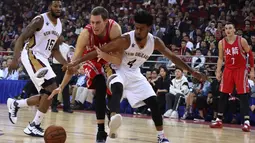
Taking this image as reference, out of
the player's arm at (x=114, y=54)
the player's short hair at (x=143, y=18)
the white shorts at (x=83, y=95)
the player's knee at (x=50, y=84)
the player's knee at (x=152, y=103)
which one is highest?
the player's short hair at (x=143, y=18)

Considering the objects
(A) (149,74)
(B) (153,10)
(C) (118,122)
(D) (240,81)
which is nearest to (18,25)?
(B) (153,10)

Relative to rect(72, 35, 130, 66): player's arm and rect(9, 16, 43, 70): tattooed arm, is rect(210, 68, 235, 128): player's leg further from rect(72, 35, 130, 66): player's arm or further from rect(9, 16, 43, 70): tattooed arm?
rect(72, 35, 130, 66): player's arm

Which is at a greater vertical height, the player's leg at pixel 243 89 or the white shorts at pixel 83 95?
the player's leg at pixel 243 89

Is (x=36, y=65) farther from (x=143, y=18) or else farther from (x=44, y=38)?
(x=143, y=18)

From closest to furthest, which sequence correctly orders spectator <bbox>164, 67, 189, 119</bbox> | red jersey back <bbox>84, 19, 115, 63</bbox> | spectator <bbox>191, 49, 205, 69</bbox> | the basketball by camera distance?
the basketball → red jersey back <bbox>84, 19, 115, 63</bbox> → spectator <bbox>164, 67, 189, 119</bbox> → spectator <bbox>191, 49, 205, 69</bbox>

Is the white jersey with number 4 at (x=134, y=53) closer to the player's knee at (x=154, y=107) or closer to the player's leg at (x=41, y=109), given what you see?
the player's knee at (x=154, y=107)

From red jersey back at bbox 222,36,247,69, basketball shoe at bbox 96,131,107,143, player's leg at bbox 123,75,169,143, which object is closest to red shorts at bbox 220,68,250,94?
red jersey back at bbox 222,36,247,69

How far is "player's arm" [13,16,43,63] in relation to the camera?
6625 mm

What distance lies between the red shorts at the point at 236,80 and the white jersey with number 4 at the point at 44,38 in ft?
13.4

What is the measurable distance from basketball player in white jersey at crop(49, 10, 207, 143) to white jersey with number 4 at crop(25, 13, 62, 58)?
156 cm

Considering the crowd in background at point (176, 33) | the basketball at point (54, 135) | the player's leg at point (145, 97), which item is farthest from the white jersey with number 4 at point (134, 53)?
the crowd in background at point (176, 33)

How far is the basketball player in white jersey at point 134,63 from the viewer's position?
5492 millimetres

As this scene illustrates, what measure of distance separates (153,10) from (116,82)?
12658mm

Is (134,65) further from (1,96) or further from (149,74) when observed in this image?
(1,96)
